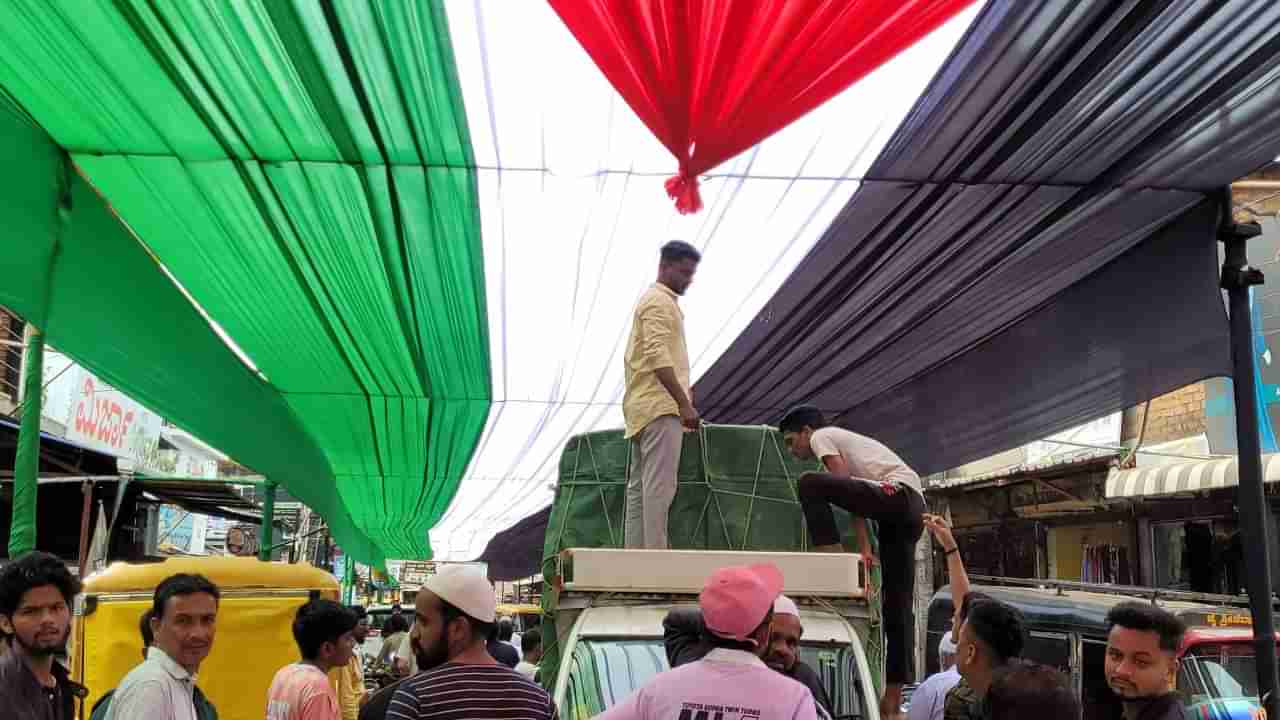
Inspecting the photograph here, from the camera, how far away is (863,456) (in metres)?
5.78

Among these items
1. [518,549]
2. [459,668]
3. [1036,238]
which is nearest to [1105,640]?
[1036,238]

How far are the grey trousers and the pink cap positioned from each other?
9.75 ft

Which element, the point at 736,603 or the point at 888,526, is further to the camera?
the point at 888,526

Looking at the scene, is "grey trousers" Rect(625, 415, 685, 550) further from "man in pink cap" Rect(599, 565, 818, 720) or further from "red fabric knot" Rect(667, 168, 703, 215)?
"man in pink cap" Rect(599, 565, 818, 720)

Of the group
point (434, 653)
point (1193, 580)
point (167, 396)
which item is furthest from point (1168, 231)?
point (1193, 580)

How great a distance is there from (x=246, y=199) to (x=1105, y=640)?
29.9ft

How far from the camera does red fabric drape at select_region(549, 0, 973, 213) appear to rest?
15.2ft

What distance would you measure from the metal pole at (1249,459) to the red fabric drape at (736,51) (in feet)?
8.65

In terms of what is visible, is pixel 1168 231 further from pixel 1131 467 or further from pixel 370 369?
pixel 1131 467

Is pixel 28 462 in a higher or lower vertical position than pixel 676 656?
higher

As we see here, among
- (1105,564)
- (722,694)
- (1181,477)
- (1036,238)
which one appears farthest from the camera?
(1105,564)

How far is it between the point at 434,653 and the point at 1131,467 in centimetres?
1589

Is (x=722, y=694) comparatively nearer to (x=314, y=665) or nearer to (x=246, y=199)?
(x=314, y=665)

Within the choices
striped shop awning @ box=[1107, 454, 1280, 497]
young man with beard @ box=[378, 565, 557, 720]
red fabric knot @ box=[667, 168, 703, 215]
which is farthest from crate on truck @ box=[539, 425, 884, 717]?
striped shop awning @ box=[1107, 454, 1280, 497]
